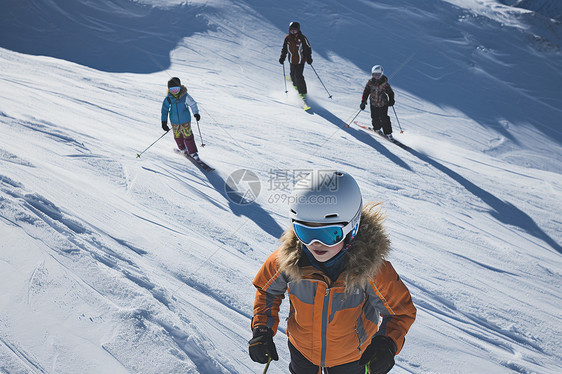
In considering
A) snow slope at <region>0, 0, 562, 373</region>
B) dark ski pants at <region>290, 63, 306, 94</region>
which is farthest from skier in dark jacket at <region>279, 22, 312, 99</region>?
snow slope at <region>0, 0, 562, 373</region>

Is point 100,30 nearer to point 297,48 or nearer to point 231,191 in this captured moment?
point 297,48

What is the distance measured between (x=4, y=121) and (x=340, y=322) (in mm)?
7217

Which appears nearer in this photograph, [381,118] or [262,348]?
[262,348]

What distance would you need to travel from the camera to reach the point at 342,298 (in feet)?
6.78

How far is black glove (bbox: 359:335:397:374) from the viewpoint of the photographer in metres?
1.95

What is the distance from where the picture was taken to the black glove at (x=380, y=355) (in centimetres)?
195

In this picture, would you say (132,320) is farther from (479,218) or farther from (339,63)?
(339,63)

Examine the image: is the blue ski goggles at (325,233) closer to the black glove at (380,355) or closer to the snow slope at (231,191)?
the black glove at (380,355)

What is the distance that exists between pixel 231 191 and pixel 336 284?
4.63 metres

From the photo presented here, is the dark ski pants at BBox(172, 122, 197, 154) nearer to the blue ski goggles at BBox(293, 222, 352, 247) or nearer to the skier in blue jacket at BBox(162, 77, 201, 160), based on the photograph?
the skier in blue jacket at BBox(162, 77, 201, 160)

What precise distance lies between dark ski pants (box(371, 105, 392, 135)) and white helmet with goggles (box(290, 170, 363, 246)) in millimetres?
7792

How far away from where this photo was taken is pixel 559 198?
797cm

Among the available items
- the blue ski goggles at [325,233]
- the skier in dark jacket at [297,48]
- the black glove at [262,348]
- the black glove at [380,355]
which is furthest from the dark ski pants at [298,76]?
A: the black glove at [380,355]

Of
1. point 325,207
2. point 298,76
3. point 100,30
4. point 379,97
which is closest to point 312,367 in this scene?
point 325,207
